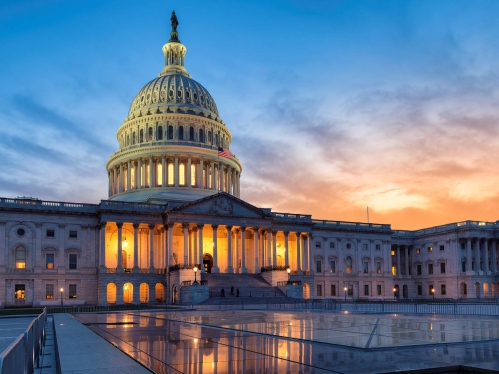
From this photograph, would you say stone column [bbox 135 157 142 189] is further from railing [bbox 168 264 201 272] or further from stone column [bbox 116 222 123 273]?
railing [bbox 168 264 201 272]

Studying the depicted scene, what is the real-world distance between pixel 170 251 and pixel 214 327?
208ft

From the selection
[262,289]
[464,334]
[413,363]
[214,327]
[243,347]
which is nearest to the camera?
[413,363]

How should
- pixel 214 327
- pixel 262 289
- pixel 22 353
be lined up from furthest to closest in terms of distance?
1. pixel 262 289
2. pixel 214 327
3. pixel 22 353

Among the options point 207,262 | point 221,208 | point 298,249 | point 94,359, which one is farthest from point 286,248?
point 94,359

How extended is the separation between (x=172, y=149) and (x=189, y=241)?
84.8ft

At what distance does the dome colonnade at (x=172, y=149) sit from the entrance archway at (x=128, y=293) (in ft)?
61.2

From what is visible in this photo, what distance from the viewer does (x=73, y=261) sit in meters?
85.6

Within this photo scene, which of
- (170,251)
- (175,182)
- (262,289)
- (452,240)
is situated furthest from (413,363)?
(452,240)

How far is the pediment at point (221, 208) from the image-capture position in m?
87.2

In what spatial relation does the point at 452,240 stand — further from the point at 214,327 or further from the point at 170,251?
the point at 214,327

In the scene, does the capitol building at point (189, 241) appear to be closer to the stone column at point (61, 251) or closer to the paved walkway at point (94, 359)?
the stone column at point (61, 251)

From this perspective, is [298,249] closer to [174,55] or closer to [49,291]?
[49,291]

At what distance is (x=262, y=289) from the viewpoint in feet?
267

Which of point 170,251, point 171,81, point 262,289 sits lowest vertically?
point 262,289
